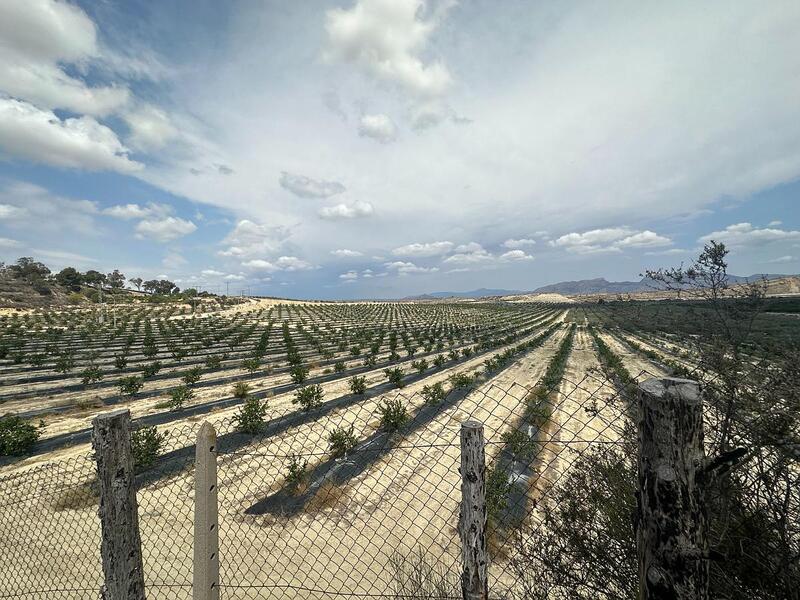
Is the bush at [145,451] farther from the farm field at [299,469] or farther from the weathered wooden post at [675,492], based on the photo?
the weathered wooden post at [675,492]

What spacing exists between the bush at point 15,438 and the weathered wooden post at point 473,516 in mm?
12003

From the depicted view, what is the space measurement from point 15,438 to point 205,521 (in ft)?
34.7

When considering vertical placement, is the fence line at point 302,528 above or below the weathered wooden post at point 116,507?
below

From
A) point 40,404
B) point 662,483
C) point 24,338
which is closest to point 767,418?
Result: point 662,483

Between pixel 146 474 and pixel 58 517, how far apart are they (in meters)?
1.55

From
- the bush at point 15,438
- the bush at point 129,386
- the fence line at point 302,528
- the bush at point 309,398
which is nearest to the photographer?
the fence line at point 302,528

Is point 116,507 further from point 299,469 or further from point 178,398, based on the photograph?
point 178,398

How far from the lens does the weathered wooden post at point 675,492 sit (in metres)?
1.46

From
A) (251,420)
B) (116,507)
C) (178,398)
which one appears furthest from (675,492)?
(178,398)

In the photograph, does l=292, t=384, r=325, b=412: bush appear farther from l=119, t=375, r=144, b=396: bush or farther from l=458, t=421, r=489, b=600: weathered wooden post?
l=458, t=421, r=489, b=600: weathered wooden post

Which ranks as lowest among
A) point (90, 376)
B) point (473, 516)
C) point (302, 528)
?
point (302, 528)

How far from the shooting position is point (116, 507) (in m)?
2.45

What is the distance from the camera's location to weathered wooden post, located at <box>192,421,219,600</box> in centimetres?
236

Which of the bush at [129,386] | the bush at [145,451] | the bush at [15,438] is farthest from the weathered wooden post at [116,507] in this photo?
the bush at [129,386]
